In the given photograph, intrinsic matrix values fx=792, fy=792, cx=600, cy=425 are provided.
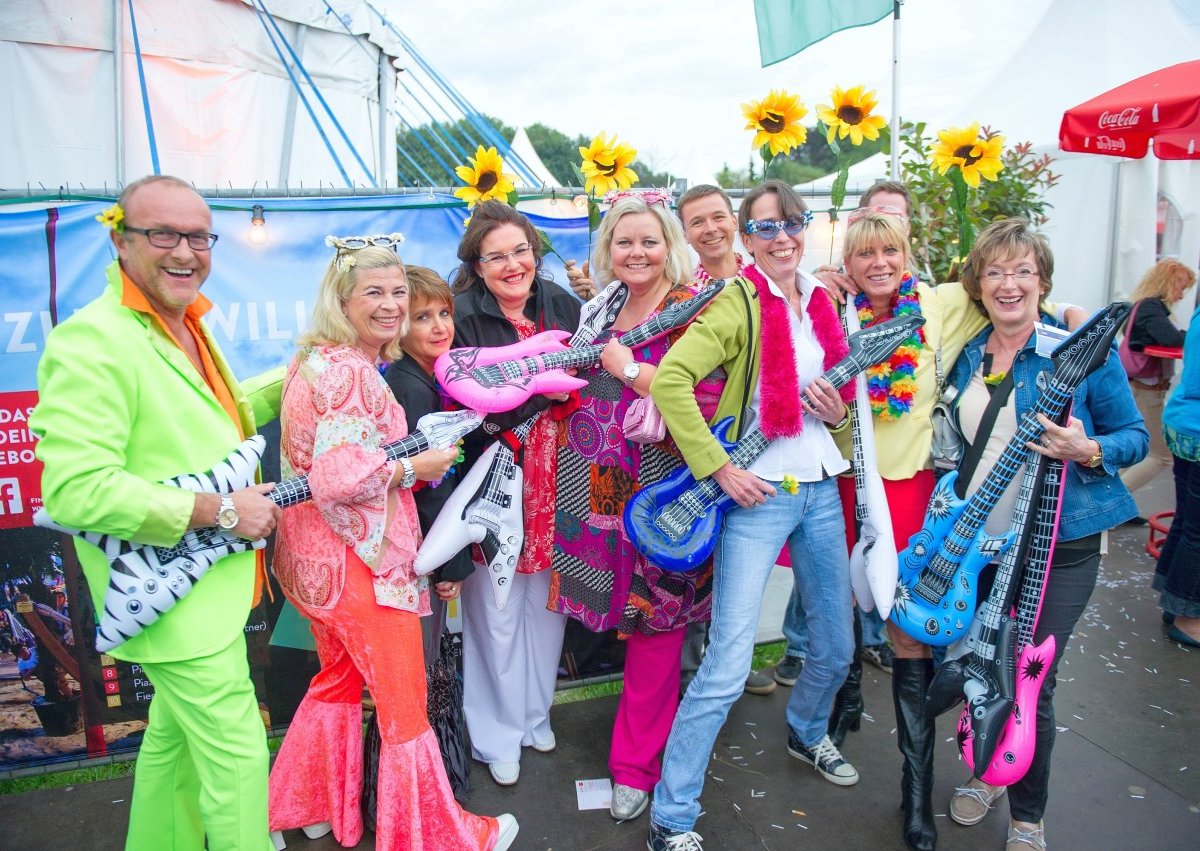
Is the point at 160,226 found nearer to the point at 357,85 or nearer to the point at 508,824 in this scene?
the point at 508,824

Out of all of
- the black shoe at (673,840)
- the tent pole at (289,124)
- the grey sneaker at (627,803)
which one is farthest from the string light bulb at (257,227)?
the tent pole at (289,124)

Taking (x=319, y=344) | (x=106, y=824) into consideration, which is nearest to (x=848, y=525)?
(x=319, y=344)

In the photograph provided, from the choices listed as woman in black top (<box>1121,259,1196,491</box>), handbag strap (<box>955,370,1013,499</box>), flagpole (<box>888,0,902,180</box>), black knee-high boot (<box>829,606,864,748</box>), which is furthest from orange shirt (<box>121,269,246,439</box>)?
woman in black top (<box>1121,259,1196,491</box>)

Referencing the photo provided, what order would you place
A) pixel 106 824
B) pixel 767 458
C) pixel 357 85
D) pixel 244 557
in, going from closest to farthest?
pixel 244 557 < pixel 767 458 < pixel 106 824 < pixel 357 85

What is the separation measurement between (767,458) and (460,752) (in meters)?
1.55

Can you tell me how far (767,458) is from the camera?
98.5 inches

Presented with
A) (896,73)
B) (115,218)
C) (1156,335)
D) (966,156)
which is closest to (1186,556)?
(1156,335)

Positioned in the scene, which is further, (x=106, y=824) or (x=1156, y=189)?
(x=1156, y=189)

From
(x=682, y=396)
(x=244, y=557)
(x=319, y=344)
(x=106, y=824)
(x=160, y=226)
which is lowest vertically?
(x=106, y=824)

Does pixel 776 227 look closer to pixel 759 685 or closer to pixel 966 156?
pixel 966 156

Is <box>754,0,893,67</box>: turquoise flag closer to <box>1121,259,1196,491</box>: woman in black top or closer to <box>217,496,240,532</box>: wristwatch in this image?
<box>1121,259,1196,491</box>: woman in black top

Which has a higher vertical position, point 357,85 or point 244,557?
point 357,85

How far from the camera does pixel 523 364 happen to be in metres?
2.56

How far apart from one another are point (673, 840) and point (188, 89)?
753 cm
